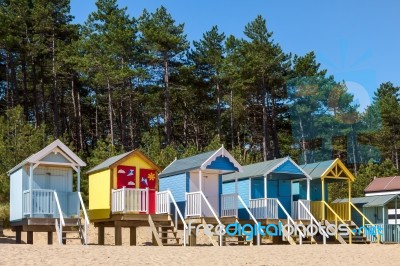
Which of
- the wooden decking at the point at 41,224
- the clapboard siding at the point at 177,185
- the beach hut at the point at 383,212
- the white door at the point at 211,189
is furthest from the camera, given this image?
the beach hut at the point at 383,212

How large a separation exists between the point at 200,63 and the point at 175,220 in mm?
32905

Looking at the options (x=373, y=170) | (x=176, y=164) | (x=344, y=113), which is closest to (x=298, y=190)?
(x=176, y=164)

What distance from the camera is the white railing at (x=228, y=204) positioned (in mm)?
27427

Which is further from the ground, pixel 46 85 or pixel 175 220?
pixel 46 85

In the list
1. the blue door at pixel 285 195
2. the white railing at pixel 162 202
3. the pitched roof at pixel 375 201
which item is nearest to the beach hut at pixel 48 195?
the white railing at pixel 162 202

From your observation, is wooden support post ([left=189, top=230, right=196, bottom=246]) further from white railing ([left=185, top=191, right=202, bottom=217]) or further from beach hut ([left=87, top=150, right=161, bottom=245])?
beach hut ([left=87, top=150, right=161, bottom=245])

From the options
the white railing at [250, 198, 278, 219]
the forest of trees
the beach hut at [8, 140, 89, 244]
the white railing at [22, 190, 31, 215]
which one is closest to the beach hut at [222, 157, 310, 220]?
the white railing at [250, 198, 278, 219]

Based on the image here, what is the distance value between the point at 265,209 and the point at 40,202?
988 cm

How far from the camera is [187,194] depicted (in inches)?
1044

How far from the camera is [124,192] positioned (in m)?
25.1

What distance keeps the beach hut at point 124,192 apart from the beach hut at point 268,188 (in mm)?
3547

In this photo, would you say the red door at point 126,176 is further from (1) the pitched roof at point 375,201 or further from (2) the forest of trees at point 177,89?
(2) the forest of trees at point 177,89

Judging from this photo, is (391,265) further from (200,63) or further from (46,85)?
(46,85)

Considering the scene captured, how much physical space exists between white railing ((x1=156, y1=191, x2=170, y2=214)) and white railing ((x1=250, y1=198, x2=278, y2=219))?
4777mm
